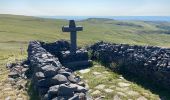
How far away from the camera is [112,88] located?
18359mm

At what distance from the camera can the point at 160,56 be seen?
19391mm

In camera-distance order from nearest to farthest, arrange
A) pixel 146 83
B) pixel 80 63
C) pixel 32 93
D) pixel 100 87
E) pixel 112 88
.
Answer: pixel 32 93 < pixel 112 88 < pixel 100 87 < pixel 146 83 < pixel 80 63

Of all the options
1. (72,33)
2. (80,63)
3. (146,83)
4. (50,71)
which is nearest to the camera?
(50,71)

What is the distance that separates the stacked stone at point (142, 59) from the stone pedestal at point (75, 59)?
53.9 inches

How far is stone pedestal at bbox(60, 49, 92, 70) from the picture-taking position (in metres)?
25.8

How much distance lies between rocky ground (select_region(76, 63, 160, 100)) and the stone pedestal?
2515 mm

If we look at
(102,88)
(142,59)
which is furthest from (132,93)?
(142,59)

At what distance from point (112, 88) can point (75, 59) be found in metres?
8.43

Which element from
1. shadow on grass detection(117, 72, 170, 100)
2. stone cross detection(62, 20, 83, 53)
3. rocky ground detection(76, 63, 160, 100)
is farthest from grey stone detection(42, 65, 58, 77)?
stone cross detection(62, 20, 83, 53)

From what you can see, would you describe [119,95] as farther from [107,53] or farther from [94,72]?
[107,53]

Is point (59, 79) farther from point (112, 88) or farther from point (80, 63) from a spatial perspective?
point (80, 63)

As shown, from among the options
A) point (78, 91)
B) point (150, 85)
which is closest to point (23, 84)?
point (150, 85)

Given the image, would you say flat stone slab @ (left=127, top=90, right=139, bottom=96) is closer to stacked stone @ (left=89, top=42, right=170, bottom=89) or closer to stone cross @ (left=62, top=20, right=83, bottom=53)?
stacked stone @ (left=89, top=42, right=170, bottom=89)

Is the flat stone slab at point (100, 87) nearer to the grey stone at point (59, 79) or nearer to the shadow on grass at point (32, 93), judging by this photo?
the shadow on grass at point (32, 93)
